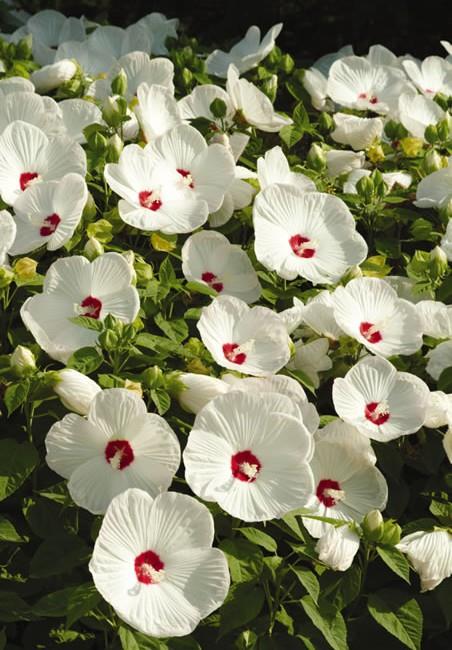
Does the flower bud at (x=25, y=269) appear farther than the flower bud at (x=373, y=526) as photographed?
Yes

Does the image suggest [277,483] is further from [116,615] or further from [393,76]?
[393,76]

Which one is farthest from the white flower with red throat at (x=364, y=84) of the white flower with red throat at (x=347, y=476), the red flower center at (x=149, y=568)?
the red flower center at (x=149, y=568)

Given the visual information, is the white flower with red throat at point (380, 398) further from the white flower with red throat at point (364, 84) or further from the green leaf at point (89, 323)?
the white flower with red throat at point (364, 84)

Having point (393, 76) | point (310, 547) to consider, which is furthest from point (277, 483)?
point (393, 76)

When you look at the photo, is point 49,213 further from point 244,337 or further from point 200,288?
point 244,337

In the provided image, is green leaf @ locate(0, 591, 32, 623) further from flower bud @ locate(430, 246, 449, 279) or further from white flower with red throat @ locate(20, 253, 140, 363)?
flower bud @ locate(430, 246, 449, 279)

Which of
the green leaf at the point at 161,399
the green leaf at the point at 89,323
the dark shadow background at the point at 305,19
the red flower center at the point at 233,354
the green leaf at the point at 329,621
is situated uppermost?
the green leaf at the point at 89,323

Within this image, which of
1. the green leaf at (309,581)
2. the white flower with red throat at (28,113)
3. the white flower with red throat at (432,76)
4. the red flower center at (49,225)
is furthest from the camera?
the white flower with red throat at (432,76)

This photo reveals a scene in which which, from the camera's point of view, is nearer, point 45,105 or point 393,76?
point 45,105
